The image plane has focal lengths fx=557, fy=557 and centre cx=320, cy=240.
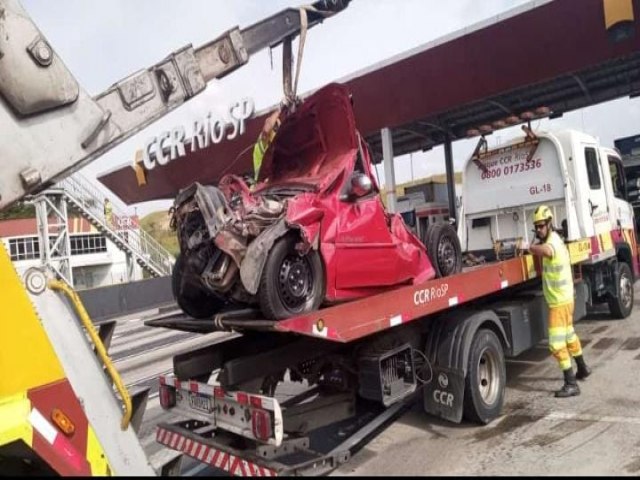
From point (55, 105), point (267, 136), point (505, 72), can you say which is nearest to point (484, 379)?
point (267, 136)

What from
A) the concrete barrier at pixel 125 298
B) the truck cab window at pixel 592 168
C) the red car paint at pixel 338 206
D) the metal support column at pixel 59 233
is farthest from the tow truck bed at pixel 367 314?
the metal support column at pixel 59 233

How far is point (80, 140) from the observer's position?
12.1 feet

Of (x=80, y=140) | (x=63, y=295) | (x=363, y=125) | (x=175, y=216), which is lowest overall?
(x=63, y=295)

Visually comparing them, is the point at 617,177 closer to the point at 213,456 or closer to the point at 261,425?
the point at 261,425

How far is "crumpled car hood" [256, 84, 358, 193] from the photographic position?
5.05 m

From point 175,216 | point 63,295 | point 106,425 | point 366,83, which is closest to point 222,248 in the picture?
point 175,216

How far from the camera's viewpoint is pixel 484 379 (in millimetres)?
5559

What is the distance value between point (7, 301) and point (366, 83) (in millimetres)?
16157

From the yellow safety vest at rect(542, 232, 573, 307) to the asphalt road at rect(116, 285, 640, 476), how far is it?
39.7 inches

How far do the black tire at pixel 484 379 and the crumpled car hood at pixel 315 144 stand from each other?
216 centimetres

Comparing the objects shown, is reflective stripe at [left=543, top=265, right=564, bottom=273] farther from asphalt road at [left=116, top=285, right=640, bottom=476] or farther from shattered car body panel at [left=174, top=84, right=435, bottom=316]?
shattered car body panel at [left=174, top=84, right=435, bottom=316]

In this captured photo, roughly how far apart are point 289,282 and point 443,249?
95.5 inches

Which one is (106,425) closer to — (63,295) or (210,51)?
(63,295)

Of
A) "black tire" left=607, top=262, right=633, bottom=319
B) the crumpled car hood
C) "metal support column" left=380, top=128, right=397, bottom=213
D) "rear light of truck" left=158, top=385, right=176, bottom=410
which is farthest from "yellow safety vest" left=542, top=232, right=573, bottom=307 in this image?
"metal support column" left=380, top=128, right=397, bottom=213
